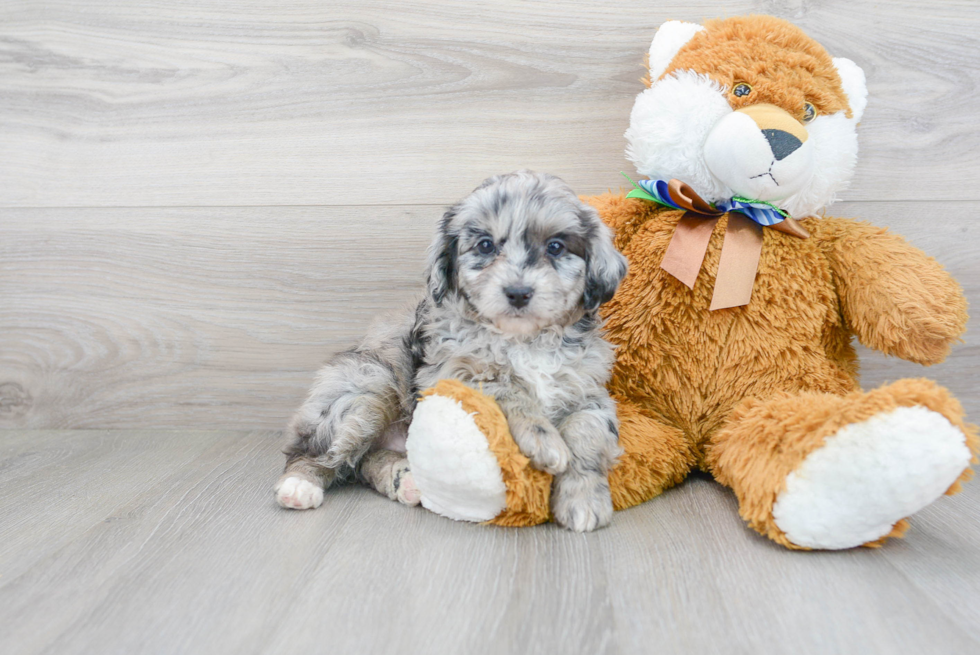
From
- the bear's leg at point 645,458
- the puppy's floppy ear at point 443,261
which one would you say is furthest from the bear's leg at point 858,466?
the puppy's floppy ear at point 443,261

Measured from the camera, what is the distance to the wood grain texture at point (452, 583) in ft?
3.79

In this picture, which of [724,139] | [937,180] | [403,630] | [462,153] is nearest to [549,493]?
[403,630]

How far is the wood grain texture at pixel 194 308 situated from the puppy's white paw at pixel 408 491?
0.69m

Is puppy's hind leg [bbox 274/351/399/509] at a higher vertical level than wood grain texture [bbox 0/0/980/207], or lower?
lower

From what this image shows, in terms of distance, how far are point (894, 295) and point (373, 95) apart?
1578 mm

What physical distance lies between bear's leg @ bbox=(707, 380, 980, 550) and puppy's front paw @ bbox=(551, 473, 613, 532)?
1.00ft

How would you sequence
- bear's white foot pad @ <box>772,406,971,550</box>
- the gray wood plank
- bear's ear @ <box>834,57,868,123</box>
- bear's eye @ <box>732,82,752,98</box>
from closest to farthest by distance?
1. bear's white foot pad @ <box>772,406,971,550</box>
2. the gray wood plank
3. bear's eye @ <box>732,82,752,98</box>
4. bear's ear @ <box>834,57,868,123</box>

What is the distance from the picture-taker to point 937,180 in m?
2.12

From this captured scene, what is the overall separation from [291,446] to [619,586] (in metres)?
0.97

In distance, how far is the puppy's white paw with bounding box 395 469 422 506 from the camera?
1.72 m

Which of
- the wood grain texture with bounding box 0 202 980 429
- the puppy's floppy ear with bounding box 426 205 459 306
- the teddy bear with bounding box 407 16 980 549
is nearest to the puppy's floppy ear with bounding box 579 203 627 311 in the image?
the teddy bear with bounding box 407 16 980 549

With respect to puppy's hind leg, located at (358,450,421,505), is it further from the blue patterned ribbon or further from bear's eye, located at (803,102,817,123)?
bear's eye, located at (803,102,817,123)

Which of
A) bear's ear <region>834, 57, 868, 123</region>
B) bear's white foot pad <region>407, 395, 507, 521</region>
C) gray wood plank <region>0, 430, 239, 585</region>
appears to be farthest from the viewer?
bear's ear <region>834, 57, 868, 123</region>

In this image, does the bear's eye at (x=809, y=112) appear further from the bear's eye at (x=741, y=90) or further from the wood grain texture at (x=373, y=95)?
the wood grain texture at (x=373, y=95)
